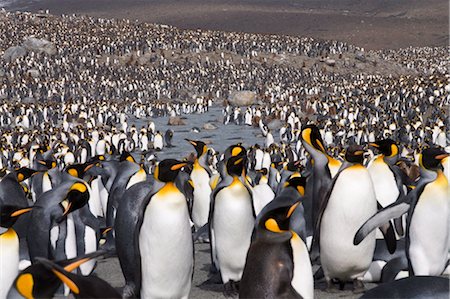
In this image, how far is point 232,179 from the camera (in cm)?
509

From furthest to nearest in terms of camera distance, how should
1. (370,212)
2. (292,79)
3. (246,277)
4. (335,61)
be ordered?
1. (335,61)
2. (292,79)
3. (370,212)
4. (246,277)

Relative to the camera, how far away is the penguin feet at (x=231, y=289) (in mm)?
5000

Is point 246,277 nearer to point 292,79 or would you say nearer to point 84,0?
point 292,79

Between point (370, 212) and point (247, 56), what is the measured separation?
3869cm

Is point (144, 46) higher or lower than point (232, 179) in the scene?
lower

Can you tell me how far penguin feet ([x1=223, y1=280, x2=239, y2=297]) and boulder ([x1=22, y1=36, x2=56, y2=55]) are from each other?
38.5 metres

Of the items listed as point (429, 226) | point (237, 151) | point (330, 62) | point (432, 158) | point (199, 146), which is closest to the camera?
point (429, 226)

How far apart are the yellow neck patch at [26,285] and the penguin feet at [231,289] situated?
2.87m

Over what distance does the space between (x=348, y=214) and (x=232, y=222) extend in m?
0.90

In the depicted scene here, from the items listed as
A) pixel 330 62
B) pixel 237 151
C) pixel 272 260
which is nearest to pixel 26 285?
pixel 272 260

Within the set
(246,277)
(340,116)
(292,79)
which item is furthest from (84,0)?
(246,277)

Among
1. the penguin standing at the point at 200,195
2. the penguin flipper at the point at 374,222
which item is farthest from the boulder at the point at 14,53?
the penguin flipper at the point at 374,222

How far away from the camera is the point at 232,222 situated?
16.5ft

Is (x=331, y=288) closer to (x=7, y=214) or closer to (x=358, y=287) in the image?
(x=358, y=287)
